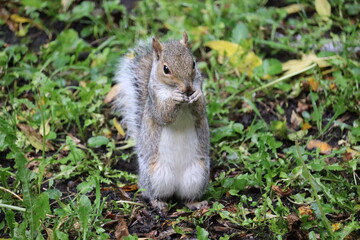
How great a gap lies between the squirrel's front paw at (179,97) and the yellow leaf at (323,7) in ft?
6.60

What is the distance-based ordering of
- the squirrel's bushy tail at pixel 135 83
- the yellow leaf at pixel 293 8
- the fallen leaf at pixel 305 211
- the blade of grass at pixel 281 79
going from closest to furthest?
1. the fallen leaf at pixel 305 211
2. the squirrel's bushy tail at pixel 135 83
3. the blade of grass at pixel 281 79
4. the yellow leaf at pixel 293 8

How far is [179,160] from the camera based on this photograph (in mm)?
2566

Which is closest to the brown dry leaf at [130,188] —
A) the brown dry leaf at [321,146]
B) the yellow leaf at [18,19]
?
the brown dry leaf at [321,146]

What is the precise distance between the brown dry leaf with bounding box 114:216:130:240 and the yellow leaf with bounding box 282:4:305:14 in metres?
2.30

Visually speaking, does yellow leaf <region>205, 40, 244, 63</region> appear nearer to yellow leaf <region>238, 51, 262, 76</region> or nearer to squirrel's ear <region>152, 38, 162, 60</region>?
yellow leaf <region>238, 51, 262, 76</region>

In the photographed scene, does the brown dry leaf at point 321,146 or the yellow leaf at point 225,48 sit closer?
the brown dry leaf at point 321,146

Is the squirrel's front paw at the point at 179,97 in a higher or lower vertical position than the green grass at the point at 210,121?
higher

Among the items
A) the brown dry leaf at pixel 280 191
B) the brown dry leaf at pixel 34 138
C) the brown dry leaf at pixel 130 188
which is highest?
the brown dry leaf at pixel 34 138

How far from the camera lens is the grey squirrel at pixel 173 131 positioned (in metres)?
2.43

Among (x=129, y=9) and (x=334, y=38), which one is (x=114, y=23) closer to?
(x=129, y=9)

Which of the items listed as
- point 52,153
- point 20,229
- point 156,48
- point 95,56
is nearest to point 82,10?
point 95,56

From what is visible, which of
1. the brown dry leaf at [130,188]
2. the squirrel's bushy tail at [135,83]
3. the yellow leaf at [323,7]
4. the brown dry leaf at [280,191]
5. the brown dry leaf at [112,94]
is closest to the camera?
the brown dry leaf at [280,191]

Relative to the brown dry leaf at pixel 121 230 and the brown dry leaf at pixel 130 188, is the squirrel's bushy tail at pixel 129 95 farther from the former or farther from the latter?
the brown dry leaf at pixel 121 230

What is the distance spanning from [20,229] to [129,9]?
2.52 meters
